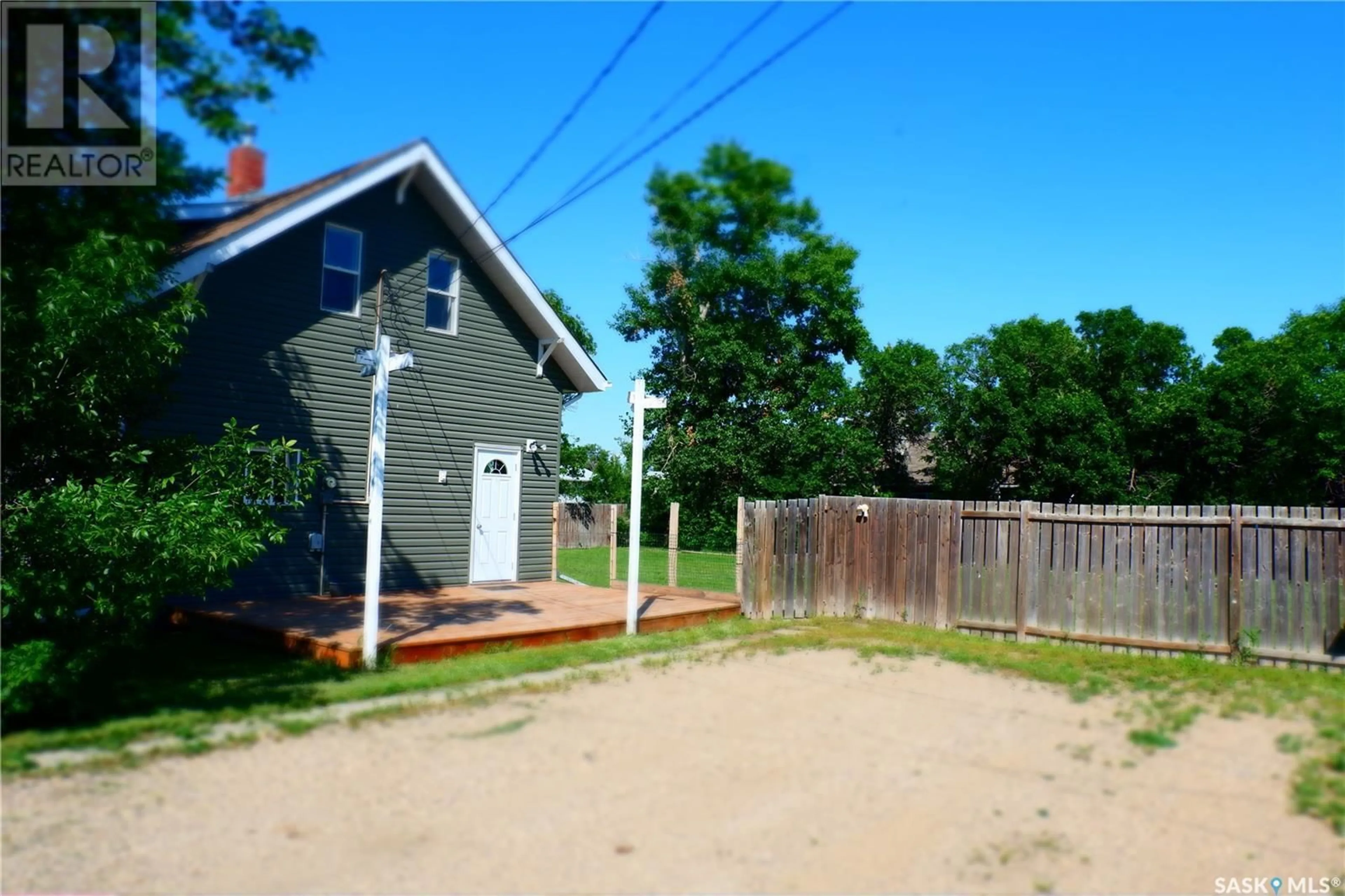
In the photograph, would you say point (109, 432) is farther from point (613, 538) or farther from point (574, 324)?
point (574, 324)

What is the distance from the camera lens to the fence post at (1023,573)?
11641mm

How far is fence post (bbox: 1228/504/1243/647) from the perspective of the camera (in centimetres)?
1033

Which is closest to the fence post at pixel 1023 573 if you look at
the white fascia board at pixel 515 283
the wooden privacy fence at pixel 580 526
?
the white fascia board at pixel 515 283

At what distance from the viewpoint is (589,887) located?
4.37m

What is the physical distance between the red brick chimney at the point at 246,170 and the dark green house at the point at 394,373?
215cm

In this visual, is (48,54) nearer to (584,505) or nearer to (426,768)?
(426,768)

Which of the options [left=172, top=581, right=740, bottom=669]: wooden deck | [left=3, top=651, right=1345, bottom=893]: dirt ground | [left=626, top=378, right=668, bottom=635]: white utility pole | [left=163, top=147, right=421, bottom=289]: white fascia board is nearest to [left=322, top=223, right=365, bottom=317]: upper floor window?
[left=163, top=147, right=421, bottom=289]: white fascia board

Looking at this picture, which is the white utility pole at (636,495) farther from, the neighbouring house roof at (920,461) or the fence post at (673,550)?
the neighbouring house roof at (920,461)

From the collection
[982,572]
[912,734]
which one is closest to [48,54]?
[912,734]

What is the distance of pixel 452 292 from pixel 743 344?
22319 millimetres

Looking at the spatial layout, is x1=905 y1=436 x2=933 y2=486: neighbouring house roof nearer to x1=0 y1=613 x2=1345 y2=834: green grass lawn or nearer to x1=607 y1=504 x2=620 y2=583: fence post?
x1=607 y1=504 x2=620 y2=583: fence post

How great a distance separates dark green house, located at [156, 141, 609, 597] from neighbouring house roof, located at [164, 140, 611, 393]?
3cm

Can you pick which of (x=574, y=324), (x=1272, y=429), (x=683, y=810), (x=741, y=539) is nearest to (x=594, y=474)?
(x=574, y=324)

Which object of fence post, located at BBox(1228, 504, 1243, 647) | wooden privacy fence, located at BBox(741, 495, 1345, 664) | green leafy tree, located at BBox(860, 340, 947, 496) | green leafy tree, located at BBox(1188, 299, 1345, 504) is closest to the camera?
wooden privacy fence, located at BBox(741, 495, 1345, 664)
